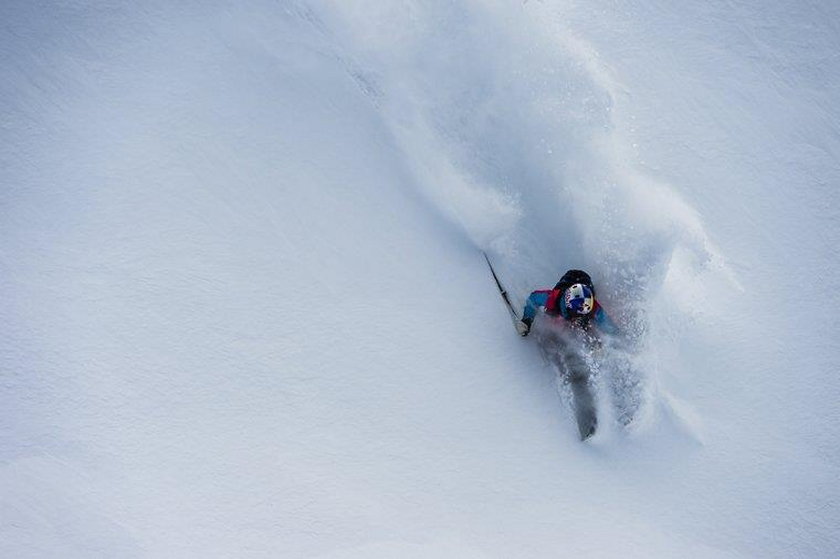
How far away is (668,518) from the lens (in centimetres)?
498

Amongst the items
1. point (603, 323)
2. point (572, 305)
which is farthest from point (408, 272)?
point (603, 323)

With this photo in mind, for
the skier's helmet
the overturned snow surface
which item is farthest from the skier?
the overturned snow surface

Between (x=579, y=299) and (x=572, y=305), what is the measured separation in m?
0.09

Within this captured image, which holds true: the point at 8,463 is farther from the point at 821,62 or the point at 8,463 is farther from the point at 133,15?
the point at 821,62

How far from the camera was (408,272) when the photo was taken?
19.2 feet

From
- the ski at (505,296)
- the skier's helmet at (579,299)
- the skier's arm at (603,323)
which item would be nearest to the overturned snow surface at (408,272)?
the ski at (505,296)

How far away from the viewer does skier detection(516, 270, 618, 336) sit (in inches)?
209

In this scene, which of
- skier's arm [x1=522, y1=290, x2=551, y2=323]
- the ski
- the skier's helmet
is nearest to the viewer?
the skier's helmet

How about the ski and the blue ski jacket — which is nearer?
the blue ski jacket

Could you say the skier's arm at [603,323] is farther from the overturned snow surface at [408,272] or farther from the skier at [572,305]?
the overturned snow surface at [408,272]

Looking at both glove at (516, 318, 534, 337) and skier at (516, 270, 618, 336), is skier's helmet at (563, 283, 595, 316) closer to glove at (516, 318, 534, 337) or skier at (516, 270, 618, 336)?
skier at (516, 270, 618, 336)

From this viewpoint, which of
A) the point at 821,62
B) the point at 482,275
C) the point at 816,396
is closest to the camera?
the point at 816,396

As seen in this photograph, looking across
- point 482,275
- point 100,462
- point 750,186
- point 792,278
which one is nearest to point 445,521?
point 482,275

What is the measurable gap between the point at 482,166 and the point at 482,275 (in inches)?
53.9
